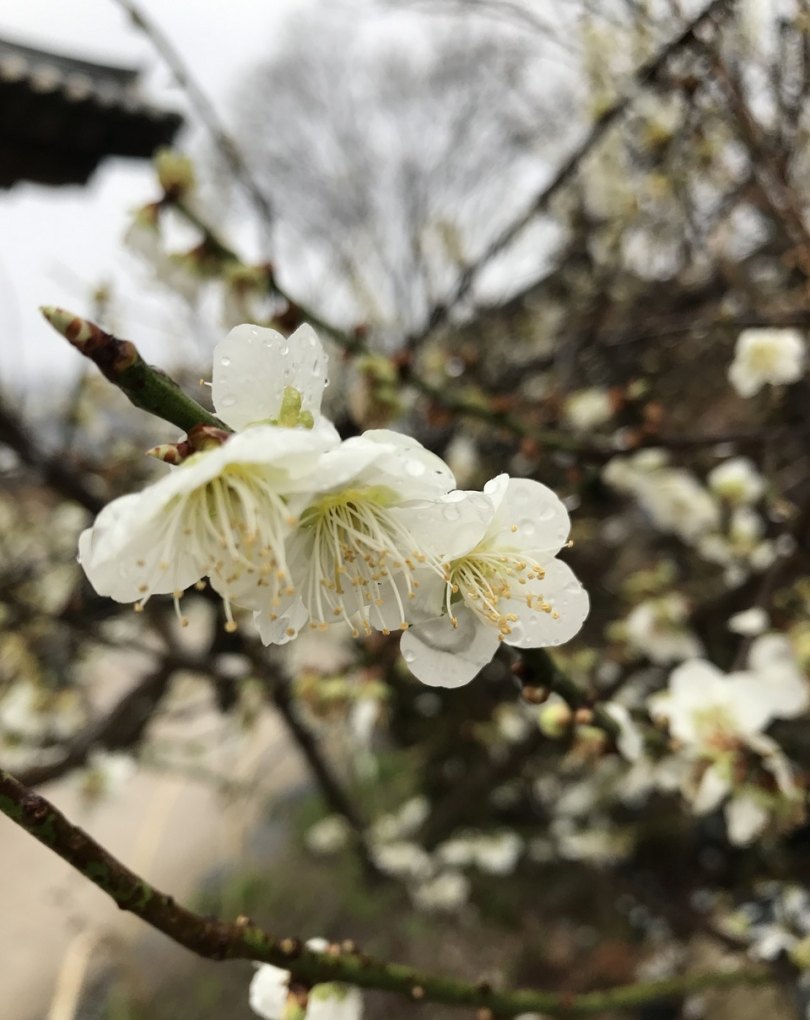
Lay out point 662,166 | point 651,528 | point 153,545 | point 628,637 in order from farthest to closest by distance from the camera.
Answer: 1. point 651,528
2. point 628,637
3. point 662,166
4. point 153,545

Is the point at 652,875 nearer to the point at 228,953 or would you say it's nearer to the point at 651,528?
the point at 651,528

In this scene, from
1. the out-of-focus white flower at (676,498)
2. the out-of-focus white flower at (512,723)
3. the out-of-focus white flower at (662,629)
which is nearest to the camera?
the out-of-focus white flower at (662,629)

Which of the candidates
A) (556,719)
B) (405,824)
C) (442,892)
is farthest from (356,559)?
(405,824)

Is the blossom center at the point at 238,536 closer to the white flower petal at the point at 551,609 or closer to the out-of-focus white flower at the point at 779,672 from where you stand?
the white flower petal at the point at 551,609

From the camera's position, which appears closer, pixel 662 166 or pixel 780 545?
pixel 780 545

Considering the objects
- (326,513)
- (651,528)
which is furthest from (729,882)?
(326,513)

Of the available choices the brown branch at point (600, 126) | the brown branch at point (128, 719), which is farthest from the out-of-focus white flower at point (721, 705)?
the brown branch at point (128, 719)

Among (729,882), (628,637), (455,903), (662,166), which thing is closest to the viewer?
(662,166)
